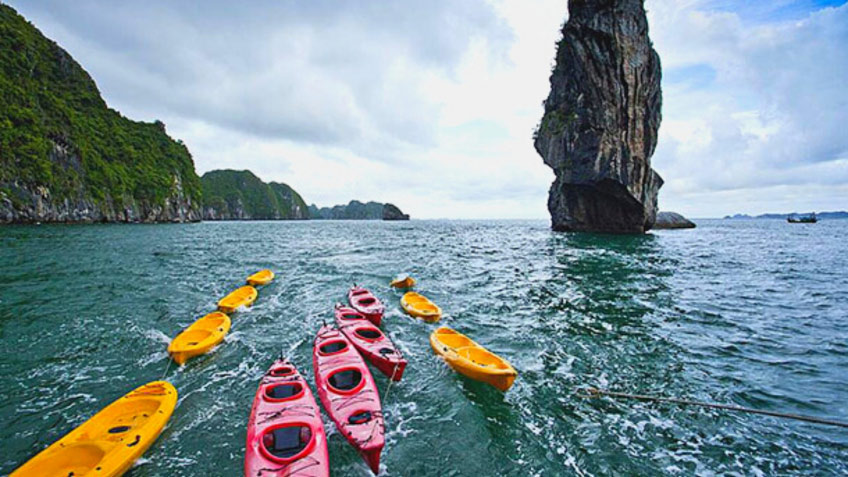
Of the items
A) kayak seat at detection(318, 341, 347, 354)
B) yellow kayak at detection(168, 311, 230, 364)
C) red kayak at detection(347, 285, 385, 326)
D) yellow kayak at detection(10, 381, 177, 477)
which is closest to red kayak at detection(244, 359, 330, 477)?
kayak seat at detection(318, 341, 347, 354)

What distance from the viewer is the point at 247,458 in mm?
5520

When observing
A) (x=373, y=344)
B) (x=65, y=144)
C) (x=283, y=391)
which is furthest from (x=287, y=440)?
(x=65, y=144)

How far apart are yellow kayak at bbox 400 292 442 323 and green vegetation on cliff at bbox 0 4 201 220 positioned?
7273 cm

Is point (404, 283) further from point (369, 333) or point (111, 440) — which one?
point (111, 440)

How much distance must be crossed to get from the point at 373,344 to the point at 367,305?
16.2ft

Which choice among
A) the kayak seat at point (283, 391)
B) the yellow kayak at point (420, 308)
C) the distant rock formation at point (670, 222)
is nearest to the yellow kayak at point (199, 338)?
the kayak seat at point (283, 391)

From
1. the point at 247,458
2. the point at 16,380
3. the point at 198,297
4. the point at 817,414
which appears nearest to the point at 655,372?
the point at 817,414

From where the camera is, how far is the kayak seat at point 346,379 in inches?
313

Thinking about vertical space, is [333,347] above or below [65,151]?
below

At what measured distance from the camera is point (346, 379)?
322 inches

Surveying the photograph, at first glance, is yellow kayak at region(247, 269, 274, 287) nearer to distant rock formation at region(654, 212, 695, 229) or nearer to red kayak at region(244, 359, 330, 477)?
red kayak at region(244, 359, 330, 477)

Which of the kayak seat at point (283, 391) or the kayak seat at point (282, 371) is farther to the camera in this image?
the kayak seat at point (282, 371)

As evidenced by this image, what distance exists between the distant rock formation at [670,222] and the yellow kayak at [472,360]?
96.5 m

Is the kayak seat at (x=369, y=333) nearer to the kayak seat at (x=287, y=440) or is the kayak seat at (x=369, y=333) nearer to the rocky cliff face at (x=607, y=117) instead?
the kayak seat at (x=287, y=440)
